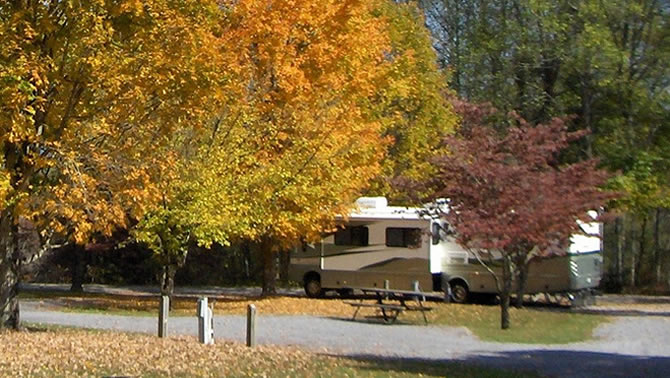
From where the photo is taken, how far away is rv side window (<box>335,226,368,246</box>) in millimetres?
32500

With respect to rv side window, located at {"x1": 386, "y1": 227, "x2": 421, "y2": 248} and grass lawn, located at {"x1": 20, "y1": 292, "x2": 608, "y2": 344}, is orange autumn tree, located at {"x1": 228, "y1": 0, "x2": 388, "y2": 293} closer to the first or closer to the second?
grass lawn, located at {"x1": 20, "y1": 292, "x2": 608, "y2": 344}

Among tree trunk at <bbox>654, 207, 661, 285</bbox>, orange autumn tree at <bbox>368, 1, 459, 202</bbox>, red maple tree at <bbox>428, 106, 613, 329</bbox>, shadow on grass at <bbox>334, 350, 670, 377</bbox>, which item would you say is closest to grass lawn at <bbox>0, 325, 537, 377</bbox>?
shadow on grass at <bbox>334, 350, 670, 377</bbox>

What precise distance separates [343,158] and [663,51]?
13.3 metres

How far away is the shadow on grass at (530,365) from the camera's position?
15.3 metres

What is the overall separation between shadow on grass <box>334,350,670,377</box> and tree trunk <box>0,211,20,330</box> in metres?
5.98

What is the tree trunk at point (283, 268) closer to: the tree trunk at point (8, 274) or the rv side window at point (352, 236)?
the rv side window at point (352, 236)

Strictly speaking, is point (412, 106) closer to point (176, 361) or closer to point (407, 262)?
point (407, 262)

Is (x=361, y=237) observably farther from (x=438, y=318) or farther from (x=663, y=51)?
(x=663, y=51)

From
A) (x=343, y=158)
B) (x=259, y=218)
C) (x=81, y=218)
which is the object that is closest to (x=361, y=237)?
(x=343, y=158)

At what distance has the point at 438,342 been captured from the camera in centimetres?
2050

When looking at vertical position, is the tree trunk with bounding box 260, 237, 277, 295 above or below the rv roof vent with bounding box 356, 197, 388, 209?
below

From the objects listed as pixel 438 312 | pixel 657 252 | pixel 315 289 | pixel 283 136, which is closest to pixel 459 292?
pixel 438 312

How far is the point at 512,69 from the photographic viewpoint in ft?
125

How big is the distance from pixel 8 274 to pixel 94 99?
Answer: 11.9ft
